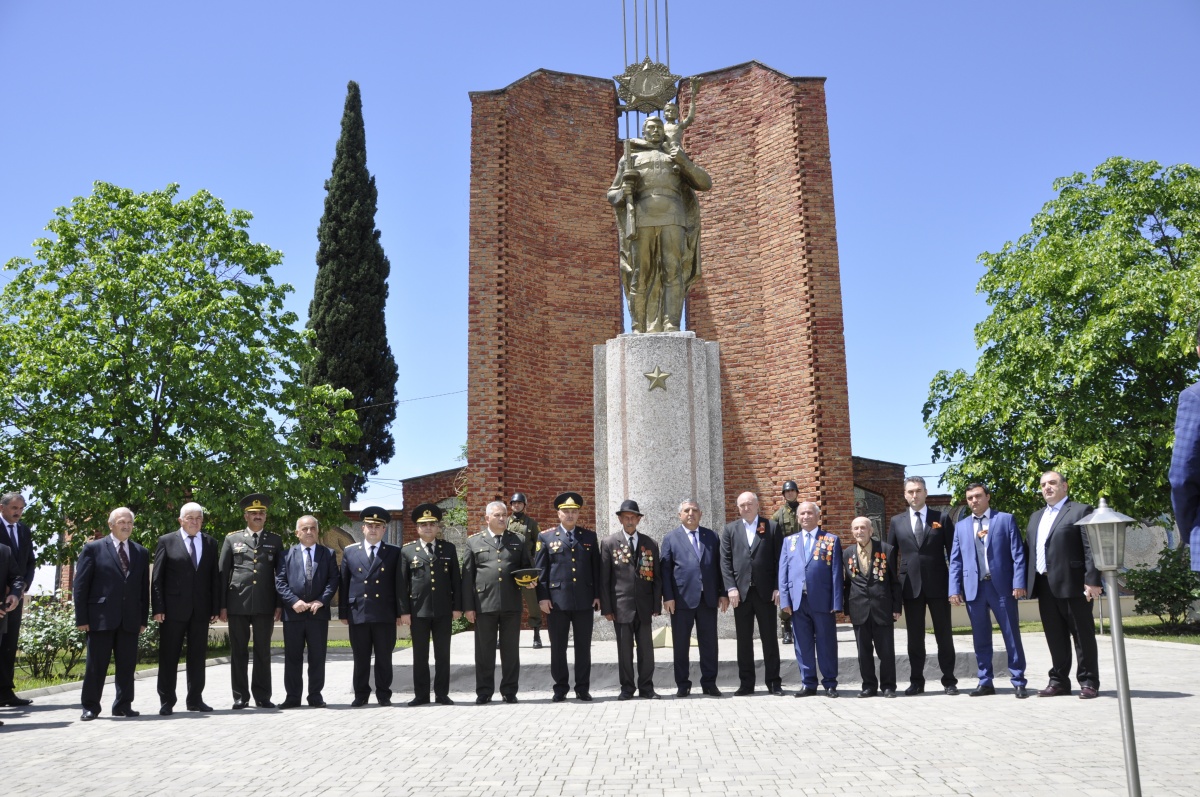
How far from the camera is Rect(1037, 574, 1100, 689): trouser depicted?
788 cm

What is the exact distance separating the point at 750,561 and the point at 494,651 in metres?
2.30

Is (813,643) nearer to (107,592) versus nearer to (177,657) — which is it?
(177,657)

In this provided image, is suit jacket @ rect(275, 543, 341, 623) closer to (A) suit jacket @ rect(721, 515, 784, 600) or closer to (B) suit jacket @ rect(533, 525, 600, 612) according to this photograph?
Answer: (B) suit jacket @ rect(533, 525, 600, 612)

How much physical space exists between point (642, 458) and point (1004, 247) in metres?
15.1

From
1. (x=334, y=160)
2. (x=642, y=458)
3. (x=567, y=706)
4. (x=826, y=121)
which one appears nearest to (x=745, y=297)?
(x=826, y=121)

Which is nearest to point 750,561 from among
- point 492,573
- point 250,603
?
point 492,573

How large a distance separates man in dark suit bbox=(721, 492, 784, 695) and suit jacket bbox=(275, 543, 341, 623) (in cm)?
338

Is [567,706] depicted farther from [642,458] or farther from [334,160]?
[334,160]

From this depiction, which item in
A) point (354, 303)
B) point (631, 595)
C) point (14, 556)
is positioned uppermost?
point (354, 303)

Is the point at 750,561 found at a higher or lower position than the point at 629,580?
higher

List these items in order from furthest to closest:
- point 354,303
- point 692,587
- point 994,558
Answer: point 354,303 → point 692,587 → point 994,558

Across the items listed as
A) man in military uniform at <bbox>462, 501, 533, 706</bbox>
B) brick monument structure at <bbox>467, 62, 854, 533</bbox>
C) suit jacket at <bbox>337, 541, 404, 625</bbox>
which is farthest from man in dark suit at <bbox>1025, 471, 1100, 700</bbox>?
brick monument structure at <bbox>467, 62, 854, 533</bbox>

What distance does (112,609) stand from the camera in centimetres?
839

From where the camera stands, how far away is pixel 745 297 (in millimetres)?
20531
